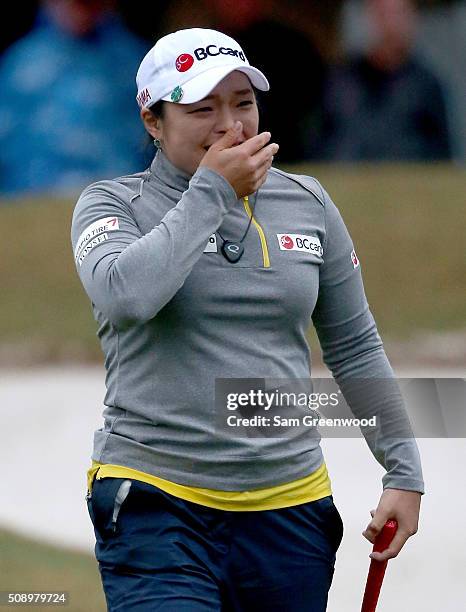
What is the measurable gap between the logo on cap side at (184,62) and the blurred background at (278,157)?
4.75 meters

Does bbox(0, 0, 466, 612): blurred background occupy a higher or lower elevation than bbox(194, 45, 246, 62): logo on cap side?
higher

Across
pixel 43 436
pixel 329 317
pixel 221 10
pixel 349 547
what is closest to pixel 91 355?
pixel 43 436

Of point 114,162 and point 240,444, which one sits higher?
point 114,162

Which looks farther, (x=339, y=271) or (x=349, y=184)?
(x=349, y=184)

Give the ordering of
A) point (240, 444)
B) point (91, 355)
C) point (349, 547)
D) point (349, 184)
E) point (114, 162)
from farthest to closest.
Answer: point (349, 184)
point (114, 162)
point (91, 355)
point (349, 547)
point (240, 444)

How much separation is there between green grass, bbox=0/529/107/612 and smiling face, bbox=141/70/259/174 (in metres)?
2.45

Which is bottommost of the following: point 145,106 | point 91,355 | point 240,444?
point 240,444

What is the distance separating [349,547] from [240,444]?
3.15m

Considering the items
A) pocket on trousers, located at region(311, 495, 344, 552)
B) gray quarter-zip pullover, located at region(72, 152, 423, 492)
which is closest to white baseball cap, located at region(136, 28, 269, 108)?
gray quarter-zip pullover, located at region(72, 152, 423, 492)

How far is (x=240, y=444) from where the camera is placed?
10.8ft

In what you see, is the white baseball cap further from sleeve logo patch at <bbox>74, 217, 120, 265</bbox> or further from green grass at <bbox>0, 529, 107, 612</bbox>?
green grass at <bbox>0, 529, 107, 612</bbox>

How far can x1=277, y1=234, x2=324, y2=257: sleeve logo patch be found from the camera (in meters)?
3.41

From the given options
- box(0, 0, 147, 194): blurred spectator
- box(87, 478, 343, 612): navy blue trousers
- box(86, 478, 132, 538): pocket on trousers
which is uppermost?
box(0, 0, 147, 194): blurred spectator

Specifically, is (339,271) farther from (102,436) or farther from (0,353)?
(0,353)
